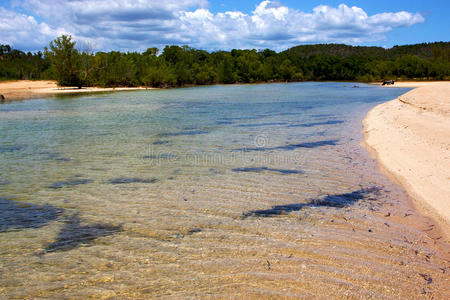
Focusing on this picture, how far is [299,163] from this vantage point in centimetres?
1094

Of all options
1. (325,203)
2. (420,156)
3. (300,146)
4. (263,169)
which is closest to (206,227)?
(325,203)

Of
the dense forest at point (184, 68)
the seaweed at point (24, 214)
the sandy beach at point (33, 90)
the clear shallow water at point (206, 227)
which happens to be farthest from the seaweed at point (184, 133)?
the dense forest at point (184, 68)

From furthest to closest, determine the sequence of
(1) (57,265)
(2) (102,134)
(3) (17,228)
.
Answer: (2) (102,134)
(3) (17,228)
(1) (57,265)

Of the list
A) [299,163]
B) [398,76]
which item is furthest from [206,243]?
[398,76]

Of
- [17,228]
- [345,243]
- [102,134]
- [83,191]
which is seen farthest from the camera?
[102,134]

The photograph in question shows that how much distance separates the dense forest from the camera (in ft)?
256

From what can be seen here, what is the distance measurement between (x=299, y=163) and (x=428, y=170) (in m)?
3.64

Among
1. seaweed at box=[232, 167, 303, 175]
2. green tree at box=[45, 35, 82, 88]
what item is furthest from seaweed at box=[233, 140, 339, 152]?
green tree at box=[45, 35, 82, 88]

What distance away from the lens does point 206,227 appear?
6.14m

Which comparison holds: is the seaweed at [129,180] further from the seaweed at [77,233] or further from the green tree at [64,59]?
the green tree at [64,59]

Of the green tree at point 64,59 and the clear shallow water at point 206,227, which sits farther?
the green tree at point 64,59

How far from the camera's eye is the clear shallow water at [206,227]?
14.5ft

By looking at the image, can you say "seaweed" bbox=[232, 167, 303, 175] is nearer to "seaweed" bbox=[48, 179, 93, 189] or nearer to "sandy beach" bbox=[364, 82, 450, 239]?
"sandy beach" bbox=[364, 82, 450, 239]

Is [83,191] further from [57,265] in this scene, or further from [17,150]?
[17,150]
